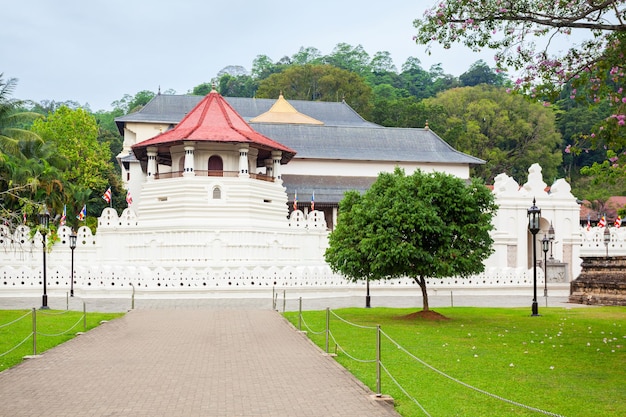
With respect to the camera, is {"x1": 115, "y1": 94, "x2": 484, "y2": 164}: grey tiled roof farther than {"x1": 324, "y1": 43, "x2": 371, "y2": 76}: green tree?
No

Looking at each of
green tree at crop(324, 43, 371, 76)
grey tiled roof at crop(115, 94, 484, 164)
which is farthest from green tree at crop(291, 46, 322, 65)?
grey tiled roof at crop(115, 94, 484, 164)

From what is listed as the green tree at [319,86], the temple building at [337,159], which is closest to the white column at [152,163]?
the temple building at [337,159]

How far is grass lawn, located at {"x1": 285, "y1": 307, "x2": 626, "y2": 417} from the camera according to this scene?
938 cm

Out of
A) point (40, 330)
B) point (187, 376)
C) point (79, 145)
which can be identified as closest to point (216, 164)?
point (79, 145)

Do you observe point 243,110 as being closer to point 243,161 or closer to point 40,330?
point 243,161

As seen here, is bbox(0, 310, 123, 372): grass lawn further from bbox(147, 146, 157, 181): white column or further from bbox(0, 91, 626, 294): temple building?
bbox(147, 146, 157, 181): white column

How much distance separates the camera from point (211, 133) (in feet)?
131

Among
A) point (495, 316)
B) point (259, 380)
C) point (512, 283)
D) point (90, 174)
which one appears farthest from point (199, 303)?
point (90, 174)

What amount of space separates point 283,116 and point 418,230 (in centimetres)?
4264

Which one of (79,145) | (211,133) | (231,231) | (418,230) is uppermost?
(79,145)

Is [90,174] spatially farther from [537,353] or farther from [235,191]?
[537,353]

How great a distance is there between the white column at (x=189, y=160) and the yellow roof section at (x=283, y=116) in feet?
72.1

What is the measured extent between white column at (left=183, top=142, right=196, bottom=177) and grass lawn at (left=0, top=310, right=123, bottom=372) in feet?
54.8

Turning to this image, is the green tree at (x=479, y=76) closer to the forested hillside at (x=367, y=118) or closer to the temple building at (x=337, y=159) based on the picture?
the forested hillside at (x=367, y=118)
